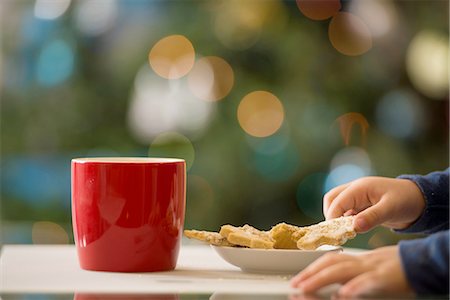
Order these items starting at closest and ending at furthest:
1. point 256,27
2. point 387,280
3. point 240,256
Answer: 1. point 387,280
2. point 240,256
3. point 256,27

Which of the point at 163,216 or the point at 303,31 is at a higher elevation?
the point at 303,31

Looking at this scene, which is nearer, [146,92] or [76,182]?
[76,182]

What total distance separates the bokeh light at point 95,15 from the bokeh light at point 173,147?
0.98 feet

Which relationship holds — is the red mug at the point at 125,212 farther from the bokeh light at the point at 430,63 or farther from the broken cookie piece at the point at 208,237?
the bokeh light at the point at 430,63

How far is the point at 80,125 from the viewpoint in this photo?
2303 millimetres

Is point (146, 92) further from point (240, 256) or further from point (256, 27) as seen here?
point (240, 256)

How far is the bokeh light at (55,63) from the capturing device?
230 cm

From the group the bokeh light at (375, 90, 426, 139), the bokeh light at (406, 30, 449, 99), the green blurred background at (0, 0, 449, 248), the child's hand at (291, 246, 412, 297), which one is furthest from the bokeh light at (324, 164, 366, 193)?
the child's hand at (291, 246, 412, 297)

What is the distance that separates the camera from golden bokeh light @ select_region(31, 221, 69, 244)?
230cm

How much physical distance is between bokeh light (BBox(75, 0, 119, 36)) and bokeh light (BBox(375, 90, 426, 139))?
69cm

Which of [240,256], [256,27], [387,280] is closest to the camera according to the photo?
[387,280]

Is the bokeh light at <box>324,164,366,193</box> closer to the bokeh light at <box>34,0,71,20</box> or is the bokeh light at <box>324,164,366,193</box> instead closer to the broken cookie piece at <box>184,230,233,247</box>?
the bokeh light at <box>34,0,71,20</box>

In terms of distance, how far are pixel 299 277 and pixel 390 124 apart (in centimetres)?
149

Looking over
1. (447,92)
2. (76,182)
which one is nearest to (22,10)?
(447,92)
